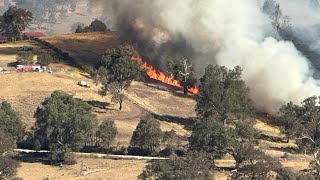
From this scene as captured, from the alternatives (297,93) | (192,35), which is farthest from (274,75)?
(192,35)

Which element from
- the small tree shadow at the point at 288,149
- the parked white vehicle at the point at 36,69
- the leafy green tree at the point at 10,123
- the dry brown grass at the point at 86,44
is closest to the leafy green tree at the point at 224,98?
the small tree shadow at the point at 288,149

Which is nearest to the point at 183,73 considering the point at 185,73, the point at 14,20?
the point at 185,73

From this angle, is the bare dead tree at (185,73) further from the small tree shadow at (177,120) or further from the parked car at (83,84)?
the parked car at (83,84)

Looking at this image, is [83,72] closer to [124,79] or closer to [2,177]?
[124,79]

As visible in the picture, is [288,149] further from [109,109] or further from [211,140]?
[109,109]

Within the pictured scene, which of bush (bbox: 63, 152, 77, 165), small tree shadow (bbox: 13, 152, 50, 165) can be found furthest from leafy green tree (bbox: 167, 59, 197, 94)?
bush (bbox: 63, 152, 77, 165)
